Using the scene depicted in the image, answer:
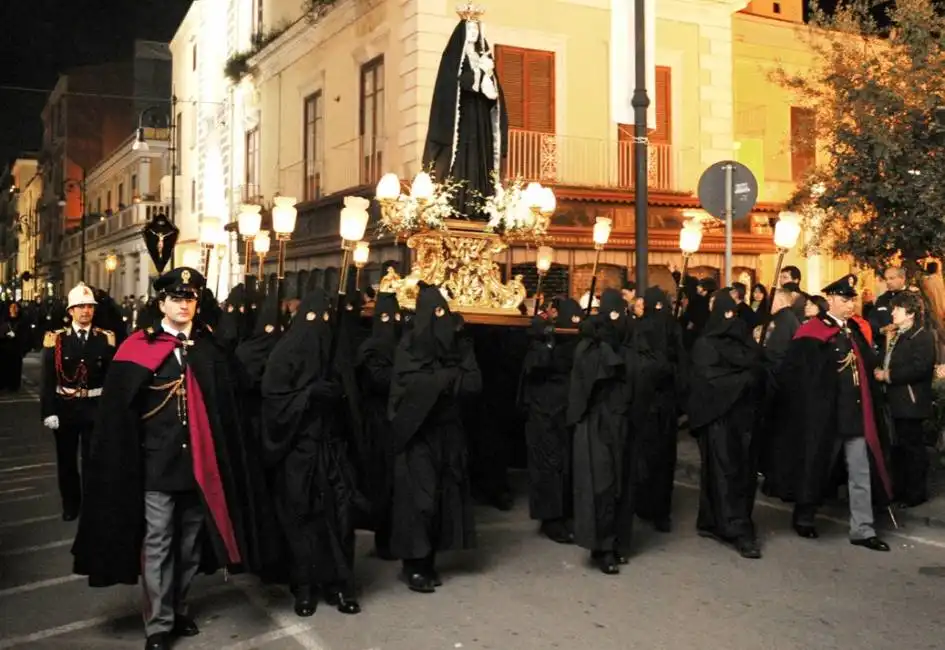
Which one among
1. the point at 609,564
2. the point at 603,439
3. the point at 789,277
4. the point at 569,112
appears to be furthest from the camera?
the point at 569,112

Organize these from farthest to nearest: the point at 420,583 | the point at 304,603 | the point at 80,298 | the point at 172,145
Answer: the point at 172,145
the point at 80,298
the point at 420,583
the point at 304,603

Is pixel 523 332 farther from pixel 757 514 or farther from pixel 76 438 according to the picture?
pixel 76 438

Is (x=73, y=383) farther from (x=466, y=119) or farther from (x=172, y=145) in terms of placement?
(x=172, y=145)

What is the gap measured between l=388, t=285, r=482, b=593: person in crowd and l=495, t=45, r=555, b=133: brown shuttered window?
13.5 m

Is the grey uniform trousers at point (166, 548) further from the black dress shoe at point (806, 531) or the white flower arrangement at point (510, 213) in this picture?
the white flower arrangement at point (510, 213)

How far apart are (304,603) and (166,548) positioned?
3.37 ft

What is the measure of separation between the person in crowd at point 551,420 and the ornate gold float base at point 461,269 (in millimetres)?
1625

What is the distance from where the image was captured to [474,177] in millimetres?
10531

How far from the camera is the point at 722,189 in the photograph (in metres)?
10.2

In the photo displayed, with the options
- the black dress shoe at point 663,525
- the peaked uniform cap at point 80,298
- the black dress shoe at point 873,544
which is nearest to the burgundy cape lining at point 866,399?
the black dress shoe at point 873,544

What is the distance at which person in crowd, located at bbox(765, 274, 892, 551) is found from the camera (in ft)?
25.5

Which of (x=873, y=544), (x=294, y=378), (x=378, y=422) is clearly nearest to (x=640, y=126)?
(x=378, y=422)

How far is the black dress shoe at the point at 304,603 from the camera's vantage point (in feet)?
19.7

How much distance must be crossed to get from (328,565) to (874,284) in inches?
816
